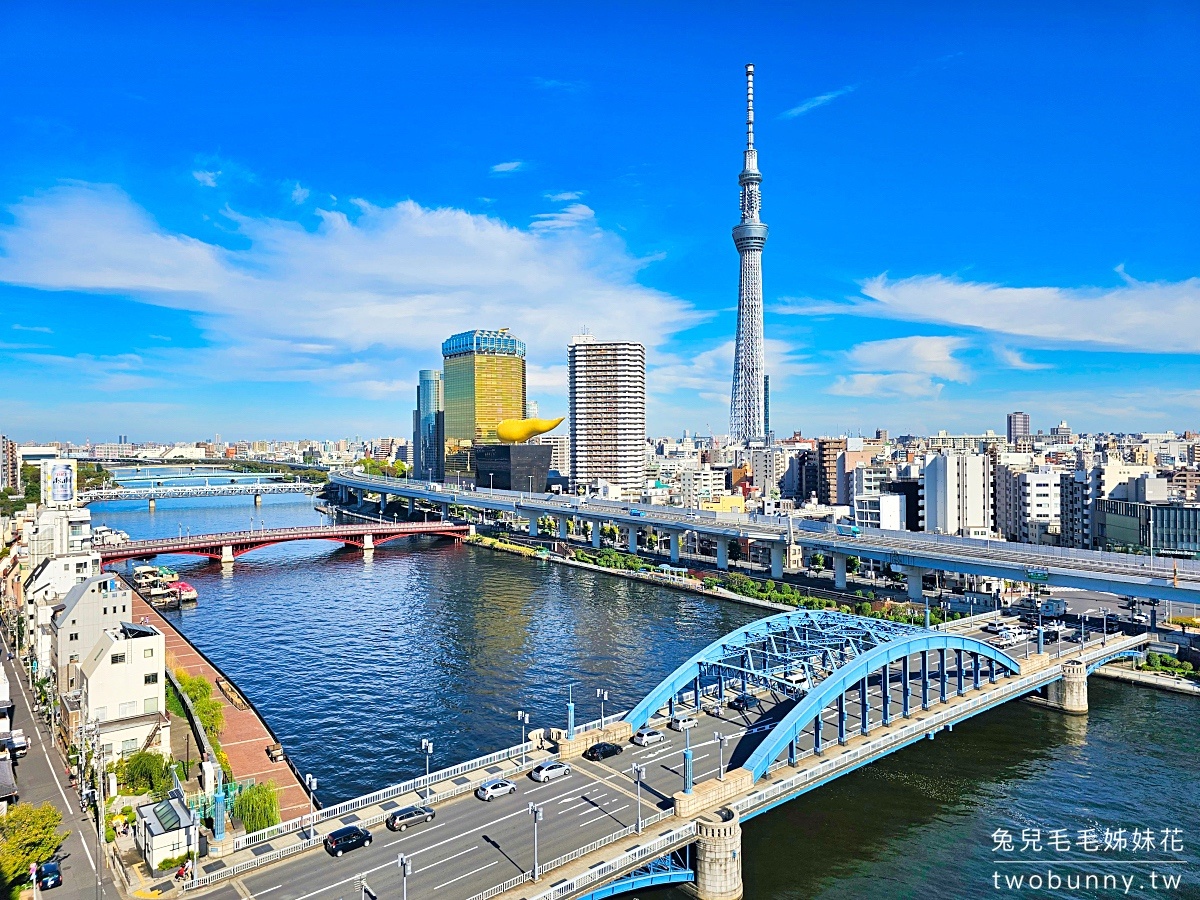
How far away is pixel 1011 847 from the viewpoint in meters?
24.8

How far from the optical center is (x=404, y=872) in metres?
18.0

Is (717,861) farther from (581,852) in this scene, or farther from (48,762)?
(48,762)

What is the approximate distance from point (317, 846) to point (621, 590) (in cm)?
4727

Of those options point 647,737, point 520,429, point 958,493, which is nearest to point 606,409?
point 520,429

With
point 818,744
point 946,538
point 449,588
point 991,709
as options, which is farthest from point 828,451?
point 818,744

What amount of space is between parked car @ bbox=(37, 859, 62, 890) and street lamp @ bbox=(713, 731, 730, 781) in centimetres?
1763

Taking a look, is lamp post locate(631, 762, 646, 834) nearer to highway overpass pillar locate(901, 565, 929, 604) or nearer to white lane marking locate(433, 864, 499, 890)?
white lane marking locate(433, 864, 499, 890)

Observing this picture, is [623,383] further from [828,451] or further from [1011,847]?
[1011,847]

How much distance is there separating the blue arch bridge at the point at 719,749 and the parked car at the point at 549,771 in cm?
43

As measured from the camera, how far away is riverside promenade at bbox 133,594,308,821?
26891 mm

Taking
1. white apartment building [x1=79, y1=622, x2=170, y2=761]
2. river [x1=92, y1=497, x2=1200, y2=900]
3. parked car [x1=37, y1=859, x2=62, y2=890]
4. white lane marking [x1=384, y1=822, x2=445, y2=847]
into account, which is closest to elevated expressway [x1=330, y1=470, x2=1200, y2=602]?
river [x1=92, y1=497, x2=1200, y2=900]

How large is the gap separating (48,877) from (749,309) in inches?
6873

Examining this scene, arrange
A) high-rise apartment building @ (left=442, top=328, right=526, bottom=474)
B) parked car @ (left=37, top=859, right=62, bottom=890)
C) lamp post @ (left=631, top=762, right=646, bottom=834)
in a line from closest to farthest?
parked car @ (left=37, top=859, right=62, bottom=890)
lamp post @ (left=631, top=762, right=646, bottom=834)
high-rise apartment building @ (left=442, top=328, right=526, bottom=474)

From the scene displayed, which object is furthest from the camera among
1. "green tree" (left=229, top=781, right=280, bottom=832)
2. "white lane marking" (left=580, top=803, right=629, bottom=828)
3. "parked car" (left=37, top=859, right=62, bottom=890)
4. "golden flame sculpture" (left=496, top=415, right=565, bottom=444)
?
"golden flame sculpture" (left=496, top=415, right=565, bottom=444)
